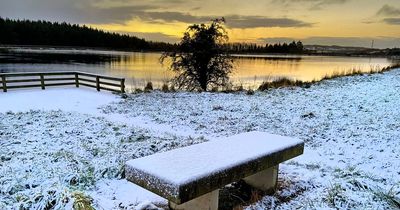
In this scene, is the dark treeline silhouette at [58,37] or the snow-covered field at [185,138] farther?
the dark treeline silhouette at [58,37]

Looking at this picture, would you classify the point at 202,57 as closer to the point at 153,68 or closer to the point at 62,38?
the point at 153,68

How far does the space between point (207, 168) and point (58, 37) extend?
4762 inches

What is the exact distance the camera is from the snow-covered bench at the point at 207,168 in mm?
3092

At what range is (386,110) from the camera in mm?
10109

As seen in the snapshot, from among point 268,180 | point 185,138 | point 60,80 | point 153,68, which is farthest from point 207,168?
point 153,68

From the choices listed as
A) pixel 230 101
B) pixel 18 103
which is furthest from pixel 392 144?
pixel 18 103

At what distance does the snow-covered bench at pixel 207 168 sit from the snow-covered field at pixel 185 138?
0.54 m

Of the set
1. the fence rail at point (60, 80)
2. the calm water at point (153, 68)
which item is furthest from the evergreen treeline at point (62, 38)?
the fence rail at point (60, 80)

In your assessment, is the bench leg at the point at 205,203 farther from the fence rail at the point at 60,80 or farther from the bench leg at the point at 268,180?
the fence rail at the point at 60,80

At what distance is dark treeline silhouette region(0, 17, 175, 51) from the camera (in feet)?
323

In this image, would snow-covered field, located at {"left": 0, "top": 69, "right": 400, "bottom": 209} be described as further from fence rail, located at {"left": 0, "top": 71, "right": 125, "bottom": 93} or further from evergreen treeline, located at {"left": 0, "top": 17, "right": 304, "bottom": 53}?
evergreen treeline, located at {"left": 0, "top": 17, "right": 304, "bottom": 53}

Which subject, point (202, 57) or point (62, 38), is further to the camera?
point (62, 38)

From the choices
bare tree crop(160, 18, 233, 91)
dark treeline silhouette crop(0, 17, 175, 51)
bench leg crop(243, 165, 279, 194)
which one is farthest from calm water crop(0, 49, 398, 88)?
dark treeline silhouette crop(0, 17, 175, 51)

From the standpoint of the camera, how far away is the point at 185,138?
7.89 meters
